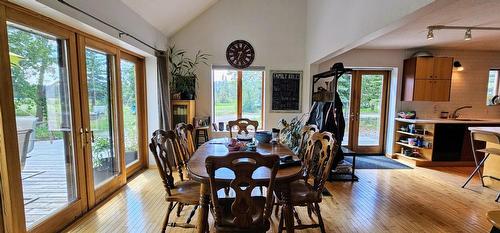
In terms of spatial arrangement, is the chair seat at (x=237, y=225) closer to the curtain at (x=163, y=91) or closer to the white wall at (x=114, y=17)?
the white wall at (x=114, y=17)

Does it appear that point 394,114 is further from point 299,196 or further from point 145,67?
point 145,67

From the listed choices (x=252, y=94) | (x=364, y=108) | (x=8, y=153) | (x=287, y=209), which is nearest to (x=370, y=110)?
(x=364, y=108)

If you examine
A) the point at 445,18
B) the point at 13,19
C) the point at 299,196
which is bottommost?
the point at 299,196

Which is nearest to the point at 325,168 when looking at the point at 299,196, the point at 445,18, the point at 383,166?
the point at 299,196

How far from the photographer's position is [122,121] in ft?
11.6

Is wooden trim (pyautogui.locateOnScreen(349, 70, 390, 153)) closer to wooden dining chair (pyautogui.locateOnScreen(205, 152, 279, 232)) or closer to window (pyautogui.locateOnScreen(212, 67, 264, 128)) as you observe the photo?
window (pyautogui.locateOnScreen(212, 67, 264, 128))

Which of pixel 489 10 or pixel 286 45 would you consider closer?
pixel 489 10

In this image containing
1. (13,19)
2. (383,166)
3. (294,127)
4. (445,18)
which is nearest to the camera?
(13,19)

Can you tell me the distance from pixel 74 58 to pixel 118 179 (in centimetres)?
177

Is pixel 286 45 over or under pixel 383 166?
over

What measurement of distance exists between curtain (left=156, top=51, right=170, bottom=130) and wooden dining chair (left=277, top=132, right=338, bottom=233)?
2.70 meters

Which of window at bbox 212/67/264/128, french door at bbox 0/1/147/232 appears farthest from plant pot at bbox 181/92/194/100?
french door at bbox 0/1/147/232

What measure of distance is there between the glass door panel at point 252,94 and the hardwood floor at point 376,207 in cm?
219

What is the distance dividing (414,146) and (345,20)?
3281 mm
